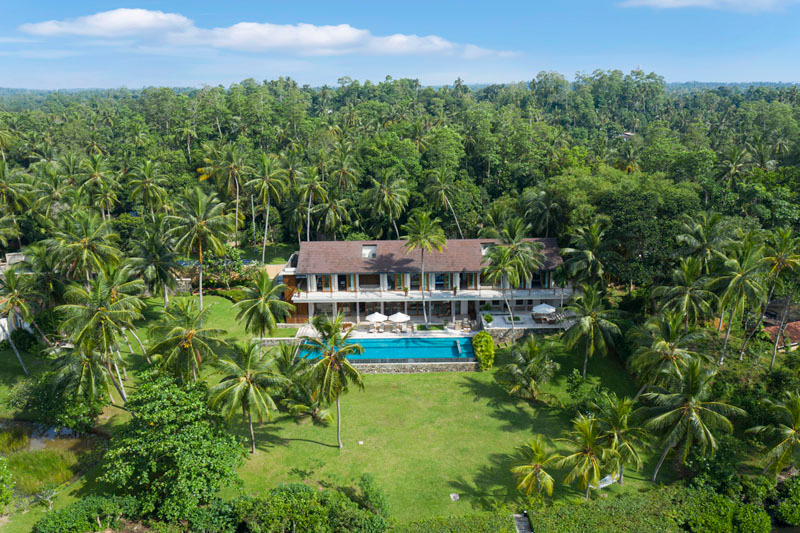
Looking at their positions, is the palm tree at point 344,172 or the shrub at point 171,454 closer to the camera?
the shrub at point 171,454

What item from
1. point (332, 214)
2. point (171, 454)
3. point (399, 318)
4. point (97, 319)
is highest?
point (332, 214)

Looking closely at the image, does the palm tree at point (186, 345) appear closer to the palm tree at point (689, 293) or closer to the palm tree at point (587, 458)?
the palm tree at point (587, 458)

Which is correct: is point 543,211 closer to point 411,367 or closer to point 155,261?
point 411,367

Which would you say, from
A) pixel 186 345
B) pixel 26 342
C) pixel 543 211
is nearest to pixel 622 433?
pixel 186 345

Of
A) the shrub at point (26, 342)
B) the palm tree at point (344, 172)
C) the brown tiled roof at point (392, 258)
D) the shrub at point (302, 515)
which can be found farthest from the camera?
the palm tree at point (344, 172)

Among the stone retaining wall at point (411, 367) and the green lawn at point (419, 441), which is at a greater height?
the stone retaining wall at point (411, 367)

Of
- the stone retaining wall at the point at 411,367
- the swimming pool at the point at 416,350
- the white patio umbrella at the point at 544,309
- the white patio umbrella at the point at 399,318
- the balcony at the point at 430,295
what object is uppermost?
the balcony at the point at 430,295

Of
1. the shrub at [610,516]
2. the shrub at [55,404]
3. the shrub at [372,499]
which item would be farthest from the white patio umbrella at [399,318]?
the shrub at [55,404]
